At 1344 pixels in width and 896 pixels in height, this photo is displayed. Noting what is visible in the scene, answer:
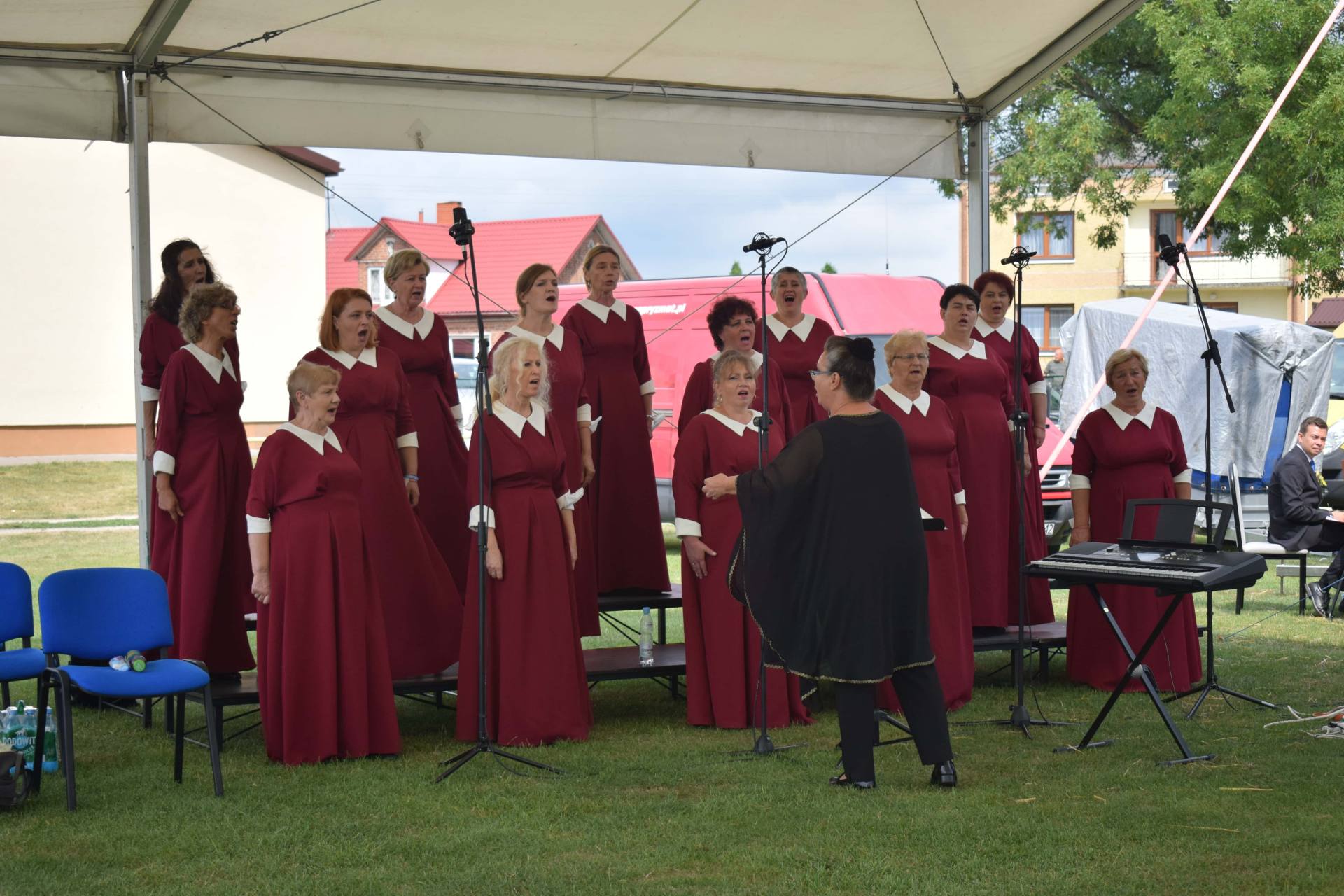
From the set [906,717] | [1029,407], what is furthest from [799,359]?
[906,717]

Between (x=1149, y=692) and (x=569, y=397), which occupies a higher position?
(x=569, y=397)

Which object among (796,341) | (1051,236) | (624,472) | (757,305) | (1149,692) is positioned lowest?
(1149,692)

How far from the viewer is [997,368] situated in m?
7.50

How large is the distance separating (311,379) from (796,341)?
2.71m

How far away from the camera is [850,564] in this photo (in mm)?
5098

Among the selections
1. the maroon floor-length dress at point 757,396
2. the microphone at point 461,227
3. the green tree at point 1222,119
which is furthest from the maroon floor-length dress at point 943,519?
the green tree at point 1222,119

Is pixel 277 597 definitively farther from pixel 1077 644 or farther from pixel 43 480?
pixel 43 480

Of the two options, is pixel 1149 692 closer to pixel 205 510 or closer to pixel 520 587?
pixel 520 587

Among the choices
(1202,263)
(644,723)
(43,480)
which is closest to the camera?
(644,723)

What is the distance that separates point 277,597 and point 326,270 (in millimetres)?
25497

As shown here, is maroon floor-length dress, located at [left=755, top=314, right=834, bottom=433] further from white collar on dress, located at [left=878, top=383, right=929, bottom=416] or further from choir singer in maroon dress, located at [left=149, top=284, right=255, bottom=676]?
choir singer in maroon dress, located at [left=149, top=284, right=255, bottom=676]

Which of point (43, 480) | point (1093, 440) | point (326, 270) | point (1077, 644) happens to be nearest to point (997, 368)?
point (1093, 440)

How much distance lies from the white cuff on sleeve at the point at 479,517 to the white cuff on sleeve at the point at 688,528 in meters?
0.83

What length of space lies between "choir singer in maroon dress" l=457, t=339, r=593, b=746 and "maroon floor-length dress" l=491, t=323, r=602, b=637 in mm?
759
